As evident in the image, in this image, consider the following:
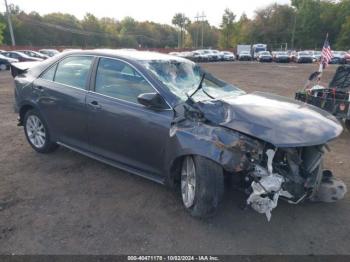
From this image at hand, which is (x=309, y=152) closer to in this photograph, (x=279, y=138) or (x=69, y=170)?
(x=279, y=138)

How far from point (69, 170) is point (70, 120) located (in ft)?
2.33

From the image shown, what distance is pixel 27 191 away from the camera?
421 centimetres

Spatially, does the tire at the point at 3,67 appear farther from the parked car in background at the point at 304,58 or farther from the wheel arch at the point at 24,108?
the parked car in background at the point at 304,58

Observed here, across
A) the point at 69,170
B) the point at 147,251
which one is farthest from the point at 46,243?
the point at 69,170

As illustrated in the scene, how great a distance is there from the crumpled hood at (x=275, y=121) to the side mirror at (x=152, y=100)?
0.42m

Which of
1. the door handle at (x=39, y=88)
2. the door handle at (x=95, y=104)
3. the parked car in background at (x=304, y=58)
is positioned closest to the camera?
the door handle at (x=95, y=104)

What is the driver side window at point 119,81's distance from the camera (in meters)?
4.09

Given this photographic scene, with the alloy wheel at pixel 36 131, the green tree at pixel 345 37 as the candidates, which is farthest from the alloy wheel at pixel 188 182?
the green tree at pixel 345 37

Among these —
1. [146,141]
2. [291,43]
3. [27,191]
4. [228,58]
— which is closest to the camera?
[146,141]

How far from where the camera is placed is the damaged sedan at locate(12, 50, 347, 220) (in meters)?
3.33

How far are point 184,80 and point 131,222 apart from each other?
187 cm

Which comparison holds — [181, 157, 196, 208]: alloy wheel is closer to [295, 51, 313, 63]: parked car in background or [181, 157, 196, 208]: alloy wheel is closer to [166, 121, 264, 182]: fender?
[166, 121, 264, 182]: fender

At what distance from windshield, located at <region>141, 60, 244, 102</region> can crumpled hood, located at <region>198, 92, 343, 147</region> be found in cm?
39

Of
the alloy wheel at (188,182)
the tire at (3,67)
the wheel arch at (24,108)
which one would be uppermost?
the wheel arch at (24,108)
